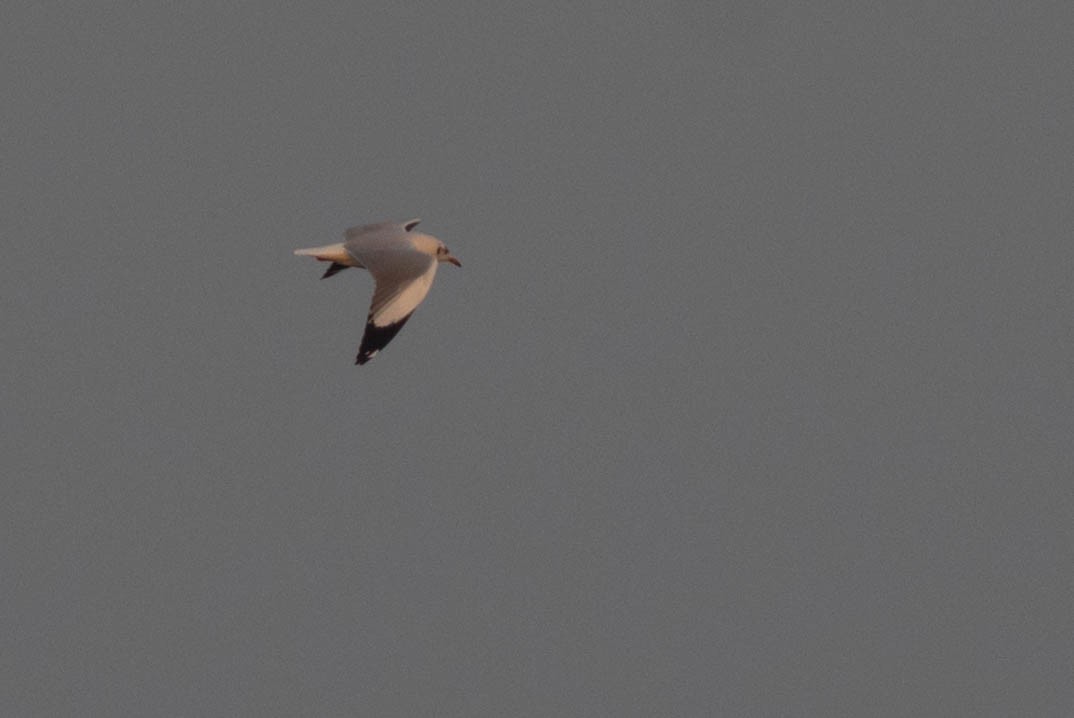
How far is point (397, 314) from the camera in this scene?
85.4 ft

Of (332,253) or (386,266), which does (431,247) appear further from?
(386,266)

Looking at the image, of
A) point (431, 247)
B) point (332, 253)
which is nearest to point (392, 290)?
point (332, 253)

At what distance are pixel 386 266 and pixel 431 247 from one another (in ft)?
8.70

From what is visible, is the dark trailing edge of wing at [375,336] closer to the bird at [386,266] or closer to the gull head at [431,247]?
the bird at [386,266]

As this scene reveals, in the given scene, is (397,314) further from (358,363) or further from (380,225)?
(380,225)

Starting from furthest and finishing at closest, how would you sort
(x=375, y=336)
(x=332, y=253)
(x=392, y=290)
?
(x=332, y=253) < (x=392, y=290) < (x=375, y=336)

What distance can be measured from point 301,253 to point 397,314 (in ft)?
7.86

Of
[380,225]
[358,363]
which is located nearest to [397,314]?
[358,363]

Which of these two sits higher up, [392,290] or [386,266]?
[386,266]

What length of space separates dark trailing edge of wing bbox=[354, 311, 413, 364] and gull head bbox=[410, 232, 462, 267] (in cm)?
248

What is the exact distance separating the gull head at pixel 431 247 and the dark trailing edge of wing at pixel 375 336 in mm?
2480

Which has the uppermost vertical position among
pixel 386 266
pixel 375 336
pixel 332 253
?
pixel 332 253

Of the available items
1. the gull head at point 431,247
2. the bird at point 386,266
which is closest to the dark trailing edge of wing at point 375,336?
the bird at point 386,266

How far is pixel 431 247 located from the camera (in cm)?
2977
